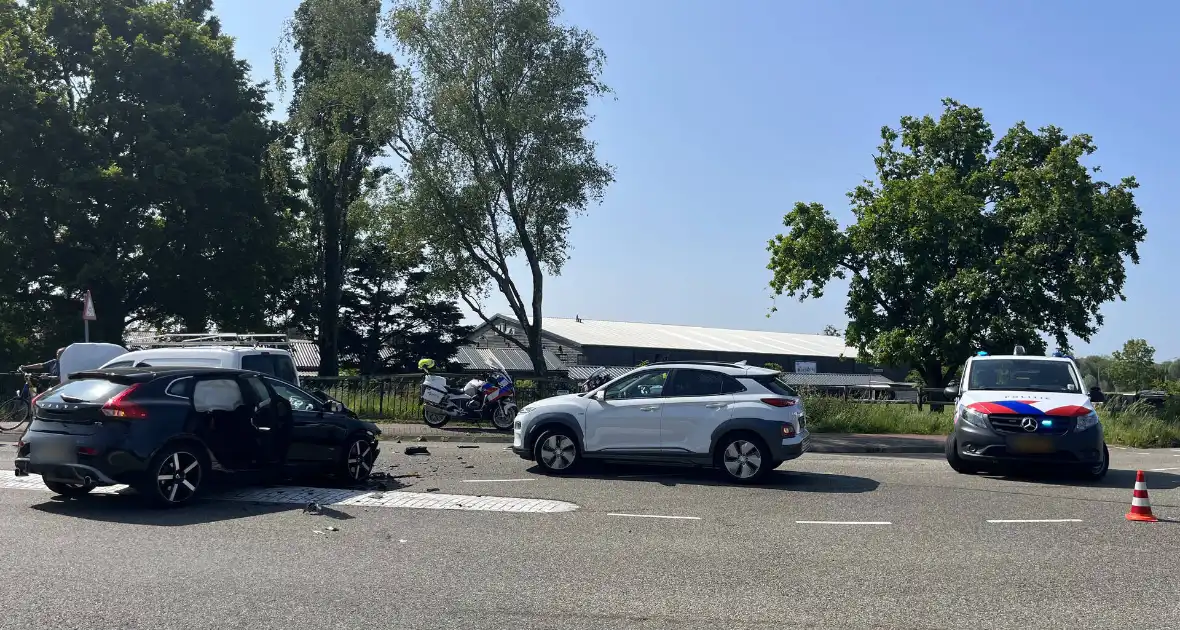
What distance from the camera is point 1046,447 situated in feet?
45.2

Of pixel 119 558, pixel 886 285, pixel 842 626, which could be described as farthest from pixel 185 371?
pixel 886 285

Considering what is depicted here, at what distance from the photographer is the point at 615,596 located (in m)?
7.17

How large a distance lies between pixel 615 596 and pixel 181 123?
3176 cm

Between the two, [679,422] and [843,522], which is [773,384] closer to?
[679,422]

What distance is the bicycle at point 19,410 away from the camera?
2272cm

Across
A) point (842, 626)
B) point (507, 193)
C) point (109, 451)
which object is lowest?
point (842, 626)

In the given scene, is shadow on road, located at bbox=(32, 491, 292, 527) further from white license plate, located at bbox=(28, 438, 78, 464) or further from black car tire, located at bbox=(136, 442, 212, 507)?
white license plate, located at bbox=(28, 438, 78, 464)

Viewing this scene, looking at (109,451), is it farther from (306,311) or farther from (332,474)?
(306,311)

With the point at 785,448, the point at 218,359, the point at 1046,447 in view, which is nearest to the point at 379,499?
the point at 218,359

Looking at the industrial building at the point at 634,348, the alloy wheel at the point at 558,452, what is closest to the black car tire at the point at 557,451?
the alloy wheel at the point at 558,452

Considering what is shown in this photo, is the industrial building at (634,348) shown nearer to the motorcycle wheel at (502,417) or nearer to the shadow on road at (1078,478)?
the motorcycle wheel at (502,417)

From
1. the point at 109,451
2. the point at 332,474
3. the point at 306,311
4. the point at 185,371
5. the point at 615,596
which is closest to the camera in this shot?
the point at 615,596

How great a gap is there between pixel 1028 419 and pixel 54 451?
1161 cm

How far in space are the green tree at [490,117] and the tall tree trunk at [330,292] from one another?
13545mm
